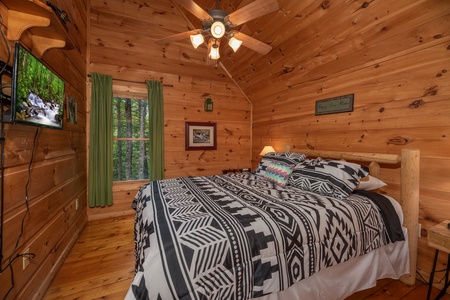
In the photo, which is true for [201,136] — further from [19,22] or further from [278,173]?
[19,22]

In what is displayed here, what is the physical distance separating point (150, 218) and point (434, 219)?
2.40 metres

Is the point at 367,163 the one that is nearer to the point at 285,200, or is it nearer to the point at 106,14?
the point at 285,200

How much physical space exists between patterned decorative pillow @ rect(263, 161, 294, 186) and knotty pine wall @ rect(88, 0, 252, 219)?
5.87ft

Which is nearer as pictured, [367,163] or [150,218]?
[150,218]

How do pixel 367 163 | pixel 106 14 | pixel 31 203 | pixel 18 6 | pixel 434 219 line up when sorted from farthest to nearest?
pixel 106 14, pixel 367 163, pixel 434 219, pixel 31 203, pixel 18 6

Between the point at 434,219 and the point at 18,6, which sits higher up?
the point at 18,6

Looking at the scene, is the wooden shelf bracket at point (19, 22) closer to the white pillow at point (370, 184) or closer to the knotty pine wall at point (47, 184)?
the knotty pine wall at point (47, 184)

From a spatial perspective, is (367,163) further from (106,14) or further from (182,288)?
(106,14)

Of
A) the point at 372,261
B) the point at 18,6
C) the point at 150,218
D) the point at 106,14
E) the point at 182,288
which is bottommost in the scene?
the point at 372,261

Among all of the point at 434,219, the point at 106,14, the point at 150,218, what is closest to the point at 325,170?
the point at 434,219

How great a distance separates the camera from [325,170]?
198cm

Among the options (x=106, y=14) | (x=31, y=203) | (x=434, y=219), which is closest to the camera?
(x=31, y=203)

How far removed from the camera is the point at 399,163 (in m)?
1.98

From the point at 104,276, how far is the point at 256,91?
362 centimetres
